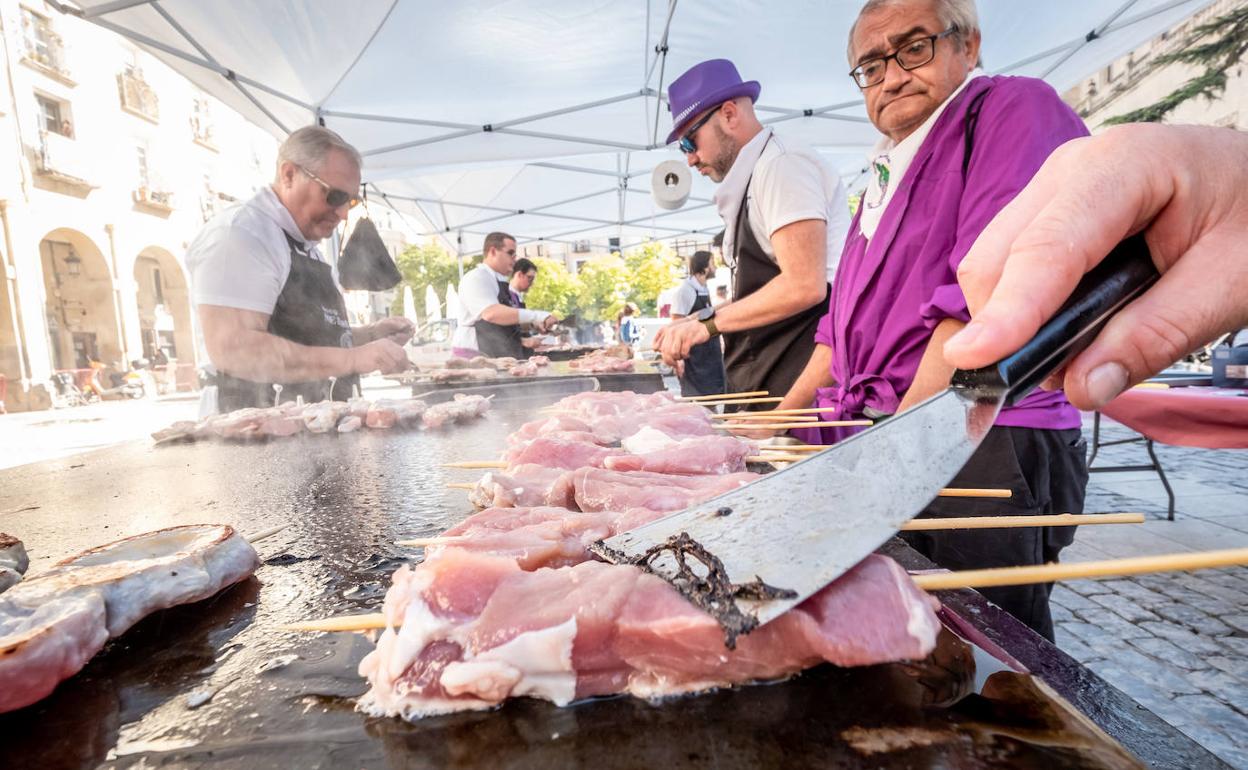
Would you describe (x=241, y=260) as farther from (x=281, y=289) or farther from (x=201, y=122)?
(x=201, y=122)

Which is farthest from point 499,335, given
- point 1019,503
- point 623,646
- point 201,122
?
point 201,122

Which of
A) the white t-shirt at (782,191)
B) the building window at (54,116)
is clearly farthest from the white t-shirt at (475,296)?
the building window at (54,116)

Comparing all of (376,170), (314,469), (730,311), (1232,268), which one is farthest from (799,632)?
(376,170)

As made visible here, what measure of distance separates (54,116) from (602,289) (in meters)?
24.2

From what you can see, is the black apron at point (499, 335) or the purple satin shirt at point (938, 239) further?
the black apron at point (499, 335)

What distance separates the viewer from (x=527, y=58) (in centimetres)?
811

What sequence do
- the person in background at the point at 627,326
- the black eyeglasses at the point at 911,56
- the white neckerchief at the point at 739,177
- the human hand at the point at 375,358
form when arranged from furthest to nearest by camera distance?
1. the person in background at the point at 627,326
2. the human hand at the point at 375,358
3. the white neckerchief at the point at 739,177
4. the black eyeglasses at the point at 911,56

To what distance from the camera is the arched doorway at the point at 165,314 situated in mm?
24516

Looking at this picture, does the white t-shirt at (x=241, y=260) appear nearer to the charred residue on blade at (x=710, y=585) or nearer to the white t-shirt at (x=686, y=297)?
the charred residue on blade at (x=710, y=585)

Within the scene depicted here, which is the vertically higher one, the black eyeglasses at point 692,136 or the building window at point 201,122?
the building window at point 201,122

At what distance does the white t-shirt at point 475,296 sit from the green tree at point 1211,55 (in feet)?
49.3

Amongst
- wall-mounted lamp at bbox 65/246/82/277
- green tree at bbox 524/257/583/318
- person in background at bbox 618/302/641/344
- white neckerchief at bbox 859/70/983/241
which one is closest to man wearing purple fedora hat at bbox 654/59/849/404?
white neckerchief at bbox 859/70/983/241

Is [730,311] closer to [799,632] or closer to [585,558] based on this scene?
[585,558]

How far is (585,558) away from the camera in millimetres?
1237
